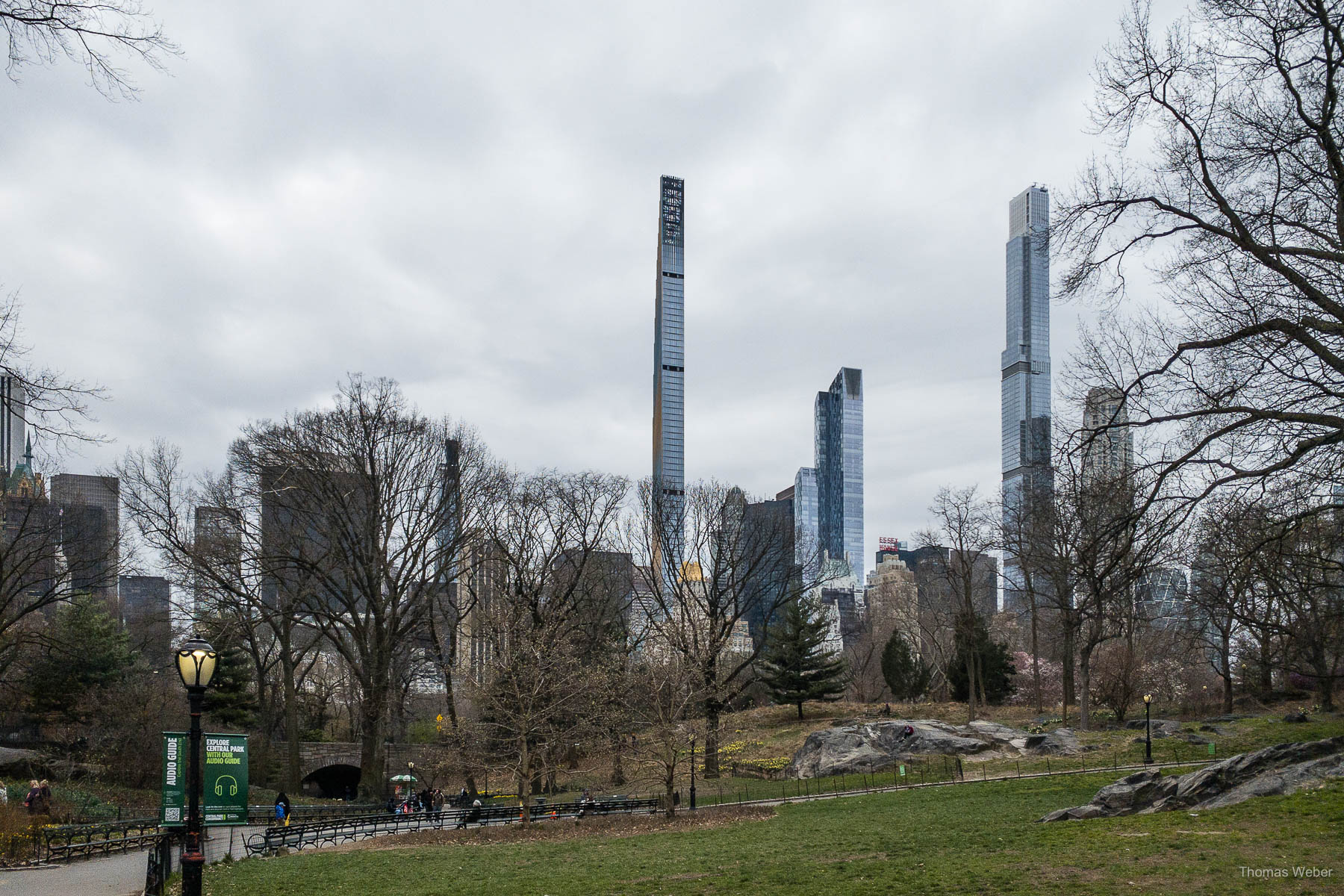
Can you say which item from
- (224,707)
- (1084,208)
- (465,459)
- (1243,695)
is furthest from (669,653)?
(1243,695)

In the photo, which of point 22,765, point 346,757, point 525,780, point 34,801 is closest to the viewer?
point 525,780

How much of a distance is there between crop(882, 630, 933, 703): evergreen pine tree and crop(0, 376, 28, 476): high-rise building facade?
5283cm

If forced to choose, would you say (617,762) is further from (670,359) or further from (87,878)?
(670,359)

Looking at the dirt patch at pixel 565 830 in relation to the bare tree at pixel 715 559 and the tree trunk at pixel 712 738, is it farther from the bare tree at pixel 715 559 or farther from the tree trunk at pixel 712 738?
the bare tree at pixel 715 559

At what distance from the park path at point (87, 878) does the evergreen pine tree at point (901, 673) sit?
42.2 meters

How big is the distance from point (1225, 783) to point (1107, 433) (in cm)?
795

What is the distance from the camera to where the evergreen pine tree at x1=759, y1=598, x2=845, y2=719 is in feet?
178

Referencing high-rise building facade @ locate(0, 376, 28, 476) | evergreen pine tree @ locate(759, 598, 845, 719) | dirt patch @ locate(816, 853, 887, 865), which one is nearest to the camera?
high-rise building facade @ locate(0, 376, 28, 476)

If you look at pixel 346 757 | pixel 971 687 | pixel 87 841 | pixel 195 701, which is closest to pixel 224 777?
pixel 87 841

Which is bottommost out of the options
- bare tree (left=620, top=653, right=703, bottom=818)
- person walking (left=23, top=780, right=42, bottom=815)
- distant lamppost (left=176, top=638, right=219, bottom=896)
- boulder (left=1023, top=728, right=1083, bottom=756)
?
person walking (left=23, top=780, right=42, bottom=815)

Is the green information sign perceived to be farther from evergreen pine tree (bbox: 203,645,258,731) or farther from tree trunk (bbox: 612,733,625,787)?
evergreen pine tree (bbox: 203,645,258,731)

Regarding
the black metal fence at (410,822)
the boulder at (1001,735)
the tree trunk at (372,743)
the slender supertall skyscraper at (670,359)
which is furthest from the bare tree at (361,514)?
the slender supertall skyscraper at (670,359)

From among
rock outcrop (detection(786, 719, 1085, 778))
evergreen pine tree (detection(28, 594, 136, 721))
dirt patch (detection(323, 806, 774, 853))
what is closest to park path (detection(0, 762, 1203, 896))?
dirt patch (detection(323, 806, 774, 853))

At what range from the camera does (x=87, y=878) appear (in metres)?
20.0
